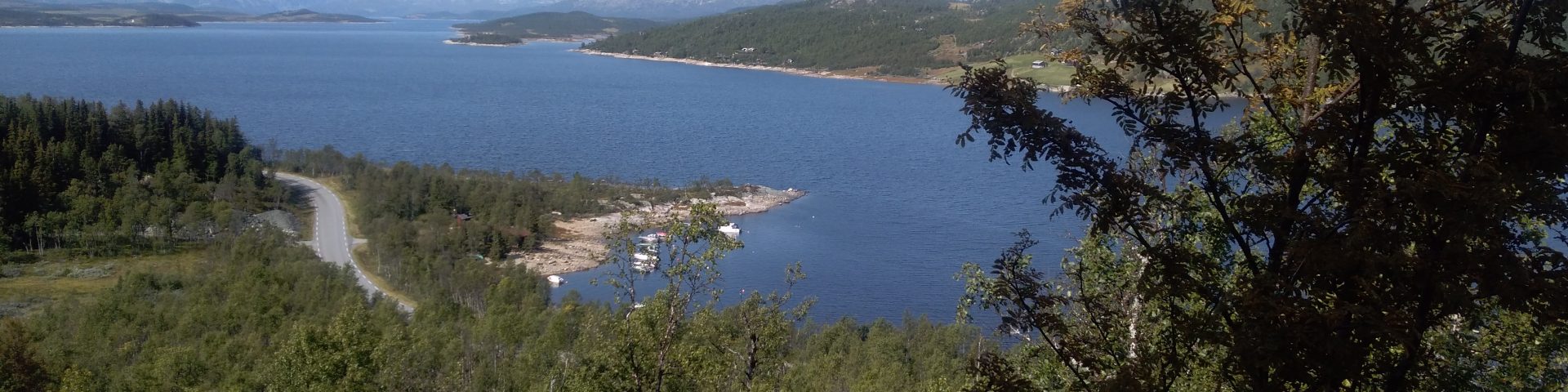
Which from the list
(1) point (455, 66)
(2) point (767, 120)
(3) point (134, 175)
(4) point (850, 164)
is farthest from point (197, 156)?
(1) point (455, 66)

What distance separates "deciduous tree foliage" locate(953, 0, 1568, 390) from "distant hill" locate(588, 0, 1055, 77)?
59.7 m

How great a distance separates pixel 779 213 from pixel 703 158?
911 centimetres

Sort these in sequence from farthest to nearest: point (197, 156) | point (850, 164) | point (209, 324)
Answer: point (850, 164) → point (197, 156) → point (209, 324)

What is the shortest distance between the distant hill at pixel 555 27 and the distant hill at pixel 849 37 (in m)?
23.0

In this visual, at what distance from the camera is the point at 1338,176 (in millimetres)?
1876

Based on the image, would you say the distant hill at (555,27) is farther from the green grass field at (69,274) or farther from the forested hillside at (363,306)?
the green grass field at (69,274)

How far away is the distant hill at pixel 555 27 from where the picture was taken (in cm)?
11981

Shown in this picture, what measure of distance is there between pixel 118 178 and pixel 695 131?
20.4 metres

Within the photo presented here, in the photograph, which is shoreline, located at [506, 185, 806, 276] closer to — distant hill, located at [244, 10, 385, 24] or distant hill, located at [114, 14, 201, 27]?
distant hill, located at [114, 14, 201, 27]

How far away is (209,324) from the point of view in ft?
51.2

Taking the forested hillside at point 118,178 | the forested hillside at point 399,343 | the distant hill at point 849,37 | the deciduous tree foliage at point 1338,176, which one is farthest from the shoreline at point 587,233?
the distant hill at point 849,37

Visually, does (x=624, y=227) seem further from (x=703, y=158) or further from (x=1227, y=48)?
(x=703, y=158)

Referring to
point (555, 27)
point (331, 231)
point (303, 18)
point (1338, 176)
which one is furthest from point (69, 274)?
point (303, 18)

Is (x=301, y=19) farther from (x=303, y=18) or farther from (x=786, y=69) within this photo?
(x=786, y=69)
